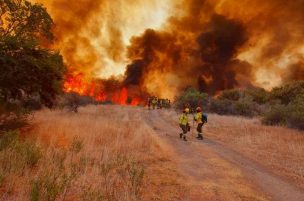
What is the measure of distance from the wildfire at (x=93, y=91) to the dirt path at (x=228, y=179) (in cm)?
4418

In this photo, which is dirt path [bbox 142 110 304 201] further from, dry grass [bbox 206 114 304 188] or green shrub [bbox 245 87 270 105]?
green shrub [bbox 245 87 270 105]

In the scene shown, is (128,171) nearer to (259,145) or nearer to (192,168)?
(192,168)

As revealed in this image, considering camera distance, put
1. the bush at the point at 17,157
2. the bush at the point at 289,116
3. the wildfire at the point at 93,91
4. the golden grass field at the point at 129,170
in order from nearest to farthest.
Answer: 1. the golden grass field at the point at 129,170
2. the bush at the point at 17,157
3. the bush at the point at 289,116
4. the wildfire at the point at 93,91

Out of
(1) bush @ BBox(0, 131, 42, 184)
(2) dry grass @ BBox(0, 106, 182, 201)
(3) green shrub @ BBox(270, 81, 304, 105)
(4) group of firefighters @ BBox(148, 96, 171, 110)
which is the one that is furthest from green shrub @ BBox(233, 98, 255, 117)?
(1) bush @ BBox(0, 131, 42, 184)

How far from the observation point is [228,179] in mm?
11281

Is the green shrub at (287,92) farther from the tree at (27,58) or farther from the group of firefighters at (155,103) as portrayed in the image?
the tree at (27,58)

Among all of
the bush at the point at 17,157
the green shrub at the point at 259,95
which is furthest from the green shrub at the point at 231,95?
the bush at the point at 17,157

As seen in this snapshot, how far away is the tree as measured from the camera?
1809cm

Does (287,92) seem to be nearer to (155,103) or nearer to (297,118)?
(155,103)

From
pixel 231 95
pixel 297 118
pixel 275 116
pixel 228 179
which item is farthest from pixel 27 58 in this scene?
pixel 231 95

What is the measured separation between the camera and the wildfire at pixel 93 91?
62.6 metres

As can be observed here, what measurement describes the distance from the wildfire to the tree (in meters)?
35.0

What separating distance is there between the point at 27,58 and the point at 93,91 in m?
55.9

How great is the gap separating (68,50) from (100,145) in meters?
54.4
